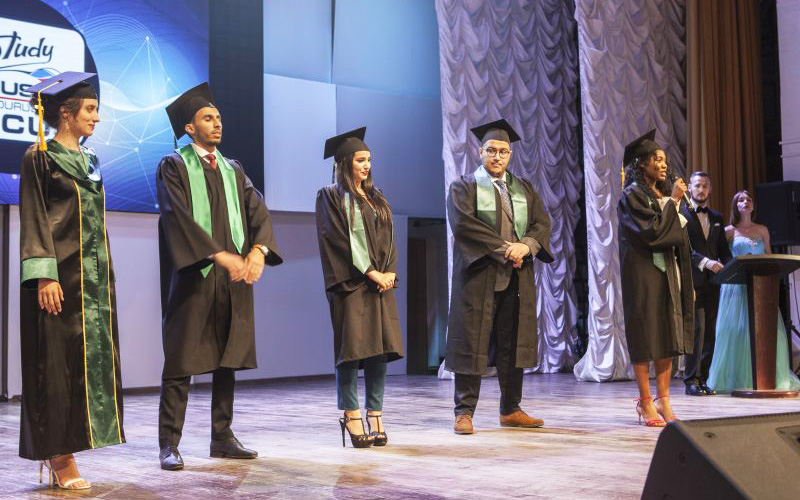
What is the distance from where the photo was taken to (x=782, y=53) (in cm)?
820

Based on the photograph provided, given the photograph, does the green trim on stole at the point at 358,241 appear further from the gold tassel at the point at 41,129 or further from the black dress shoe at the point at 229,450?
the gold tassel at the point at 41,129

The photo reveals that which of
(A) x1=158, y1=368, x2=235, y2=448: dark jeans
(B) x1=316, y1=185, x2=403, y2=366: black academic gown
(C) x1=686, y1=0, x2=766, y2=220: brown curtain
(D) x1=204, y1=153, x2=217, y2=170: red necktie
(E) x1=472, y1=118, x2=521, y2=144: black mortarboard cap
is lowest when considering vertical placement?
(A) x1=158, y1=368, x2=235, y2=448: dark jeans

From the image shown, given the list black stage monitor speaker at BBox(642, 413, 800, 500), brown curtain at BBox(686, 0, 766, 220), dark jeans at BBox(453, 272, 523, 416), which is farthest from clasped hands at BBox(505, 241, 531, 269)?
brown curtain at BBox(686, 0, 766, 220)

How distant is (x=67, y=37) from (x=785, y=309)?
5949 mm

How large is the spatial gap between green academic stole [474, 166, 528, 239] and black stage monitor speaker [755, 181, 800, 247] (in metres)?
3.70

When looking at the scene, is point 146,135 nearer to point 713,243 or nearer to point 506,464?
point 713,243

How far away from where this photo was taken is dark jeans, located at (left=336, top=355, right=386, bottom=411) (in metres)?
3.96

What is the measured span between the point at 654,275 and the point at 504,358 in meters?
0.81

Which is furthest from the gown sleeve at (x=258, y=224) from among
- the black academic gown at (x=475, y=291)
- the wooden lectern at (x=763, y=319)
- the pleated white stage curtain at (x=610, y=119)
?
the pleated white stage curtain at (x=610, y=119)

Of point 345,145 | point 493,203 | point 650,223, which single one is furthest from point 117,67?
point 650,223

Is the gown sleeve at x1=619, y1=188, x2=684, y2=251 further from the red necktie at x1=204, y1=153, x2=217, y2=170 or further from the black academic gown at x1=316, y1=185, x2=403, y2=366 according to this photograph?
the red necktie at x1=204, y1=153, x2=217, y2=170

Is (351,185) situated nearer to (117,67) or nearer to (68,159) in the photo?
(68,159)

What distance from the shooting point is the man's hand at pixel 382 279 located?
3938mm

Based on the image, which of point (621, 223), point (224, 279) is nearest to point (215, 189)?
point (224, 279)
